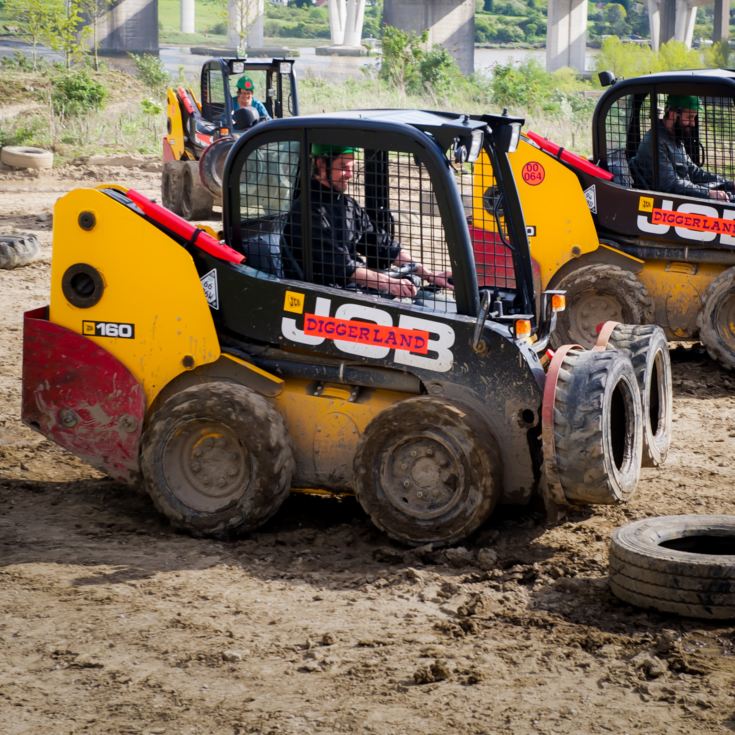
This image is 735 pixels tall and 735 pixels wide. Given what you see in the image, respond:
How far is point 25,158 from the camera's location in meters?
21.7

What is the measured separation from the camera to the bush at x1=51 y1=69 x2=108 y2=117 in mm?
26781

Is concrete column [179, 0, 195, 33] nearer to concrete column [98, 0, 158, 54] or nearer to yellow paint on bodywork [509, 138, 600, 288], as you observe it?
concrete column [98, 0, 158, 54]

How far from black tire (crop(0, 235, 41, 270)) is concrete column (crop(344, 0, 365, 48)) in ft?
162

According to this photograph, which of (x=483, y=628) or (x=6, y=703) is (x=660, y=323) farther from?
(x=6, y=703)

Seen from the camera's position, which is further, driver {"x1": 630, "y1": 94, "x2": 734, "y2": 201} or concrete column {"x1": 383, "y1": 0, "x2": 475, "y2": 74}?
concrete column {"x1": 383, "y1": 0, "x2": 475, "y2": 74}

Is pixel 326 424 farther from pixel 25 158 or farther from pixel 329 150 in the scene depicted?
pixel 25 158

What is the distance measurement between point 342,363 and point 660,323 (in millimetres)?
4447

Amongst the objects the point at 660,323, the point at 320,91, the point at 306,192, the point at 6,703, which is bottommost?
the point at 6,703

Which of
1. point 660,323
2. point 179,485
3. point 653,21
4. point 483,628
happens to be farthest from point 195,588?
point 653,21

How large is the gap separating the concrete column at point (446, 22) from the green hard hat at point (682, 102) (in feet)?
142

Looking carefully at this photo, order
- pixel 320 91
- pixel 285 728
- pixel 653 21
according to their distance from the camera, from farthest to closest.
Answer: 1. pixel 653 21
2. pixel 320 91
3. pixel 285 728

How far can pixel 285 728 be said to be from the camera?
172 inches

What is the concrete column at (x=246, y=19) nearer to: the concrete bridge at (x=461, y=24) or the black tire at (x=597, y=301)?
the concrete bridge at (x=461, y=24)

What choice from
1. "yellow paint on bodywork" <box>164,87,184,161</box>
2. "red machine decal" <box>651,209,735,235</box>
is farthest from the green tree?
"red machine decal" <box>651,209,735,235</box>
